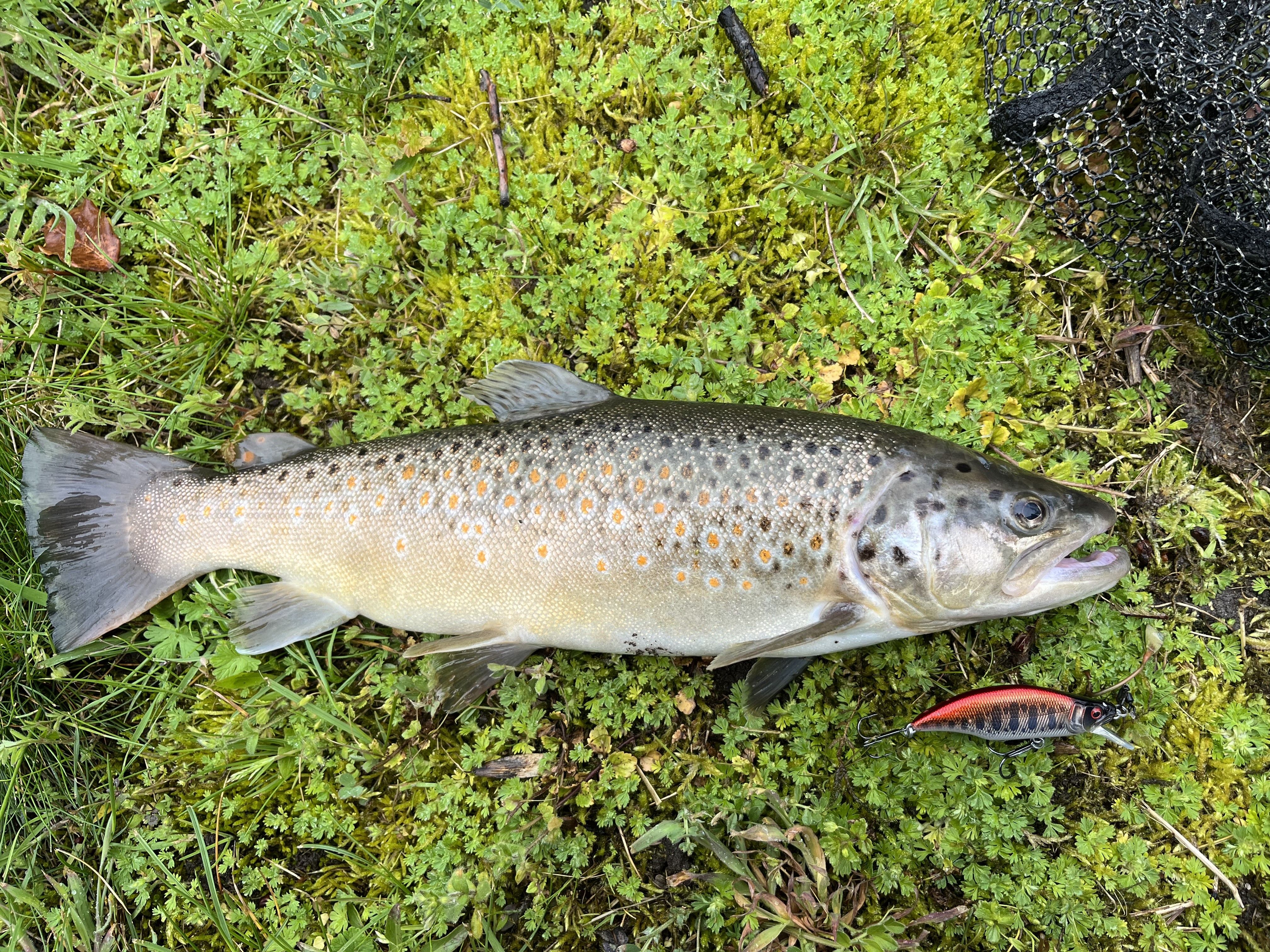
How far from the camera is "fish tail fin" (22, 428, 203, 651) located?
9.80 feet

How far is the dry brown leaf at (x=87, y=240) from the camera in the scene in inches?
129

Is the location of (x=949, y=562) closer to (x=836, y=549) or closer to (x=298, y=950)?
(x=836, y=549)

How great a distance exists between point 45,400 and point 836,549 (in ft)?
11.9

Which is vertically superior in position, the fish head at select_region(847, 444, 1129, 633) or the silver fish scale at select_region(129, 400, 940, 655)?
the silver fish scale at select_region(129, 400, 940, 655)

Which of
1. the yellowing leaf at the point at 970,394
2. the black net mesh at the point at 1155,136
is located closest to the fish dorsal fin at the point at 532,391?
the yellowing leaf at the point at 970,394

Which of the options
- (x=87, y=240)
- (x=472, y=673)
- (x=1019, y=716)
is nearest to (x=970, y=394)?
(x=1019, y=716)

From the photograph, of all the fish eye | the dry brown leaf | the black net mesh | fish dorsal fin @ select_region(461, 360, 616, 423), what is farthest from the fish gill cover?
the fish eye

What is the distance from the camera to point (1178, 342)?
122 inches

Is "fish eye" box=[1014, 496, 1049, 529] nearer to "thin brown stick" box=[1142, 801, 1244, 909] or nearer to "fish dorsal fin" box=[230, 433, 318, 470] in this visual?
"thin brown stick" box=[1142, 801, 1244, 909]

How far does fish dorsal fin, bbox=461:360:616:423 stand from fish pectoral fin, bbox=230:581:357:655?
3.64 ft

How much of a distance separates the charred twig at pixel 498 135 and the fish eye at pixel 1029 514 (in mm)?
2571

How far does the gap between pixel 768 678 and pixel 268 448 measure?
7.76 ft

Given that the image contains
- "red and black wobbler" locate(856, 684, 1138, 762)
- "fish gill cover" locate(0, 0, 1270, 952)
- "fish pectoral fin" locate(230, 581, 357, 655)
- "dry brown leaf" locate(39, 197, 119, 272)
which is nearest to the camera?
"red and black wobbler" locate(856, 684, 1138, 762)

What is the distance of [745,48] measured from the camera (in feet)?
10.4
